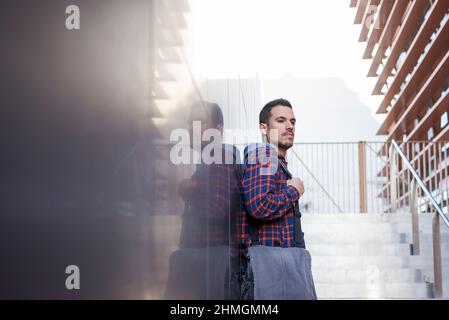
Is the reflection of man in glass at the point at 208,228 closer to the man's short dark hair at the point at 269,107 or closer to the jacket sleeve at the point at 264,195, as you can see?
the jacket sleeve at the point at 264,195

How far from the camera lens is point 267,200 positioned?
1756 millimetres

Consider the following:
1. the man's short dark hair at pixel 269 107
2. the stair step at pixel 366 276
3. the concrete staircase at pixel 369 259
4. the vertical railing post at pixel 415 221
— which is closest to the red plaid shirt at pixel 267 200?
the man's short dark hair at pixel 269 107

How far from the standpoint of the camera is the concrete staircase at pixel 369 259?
16.5ft

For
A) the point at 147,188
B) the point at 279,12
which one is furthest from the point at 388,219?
the point at 279,12

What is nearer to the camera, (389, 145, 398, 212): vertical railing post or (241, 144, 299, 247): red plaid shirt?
(241, 144, 299, 247): red plaid shirt

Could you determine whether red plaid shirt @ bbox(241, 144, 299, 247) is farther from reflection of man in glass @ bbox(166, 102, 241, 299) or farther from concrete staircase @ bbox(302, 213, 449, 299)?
concrete staircase @ bbox(302, 213, 449, 299)

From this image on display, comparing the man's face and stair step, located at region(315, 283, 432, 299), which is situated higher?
the man's face

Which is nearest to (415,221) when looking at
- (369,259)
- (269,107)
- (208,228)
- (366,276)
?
(369,259)

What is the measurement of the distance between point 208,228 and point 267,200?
1.90 ft

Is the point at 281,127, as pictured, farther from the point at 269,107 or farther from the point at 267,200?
the point at 267,200

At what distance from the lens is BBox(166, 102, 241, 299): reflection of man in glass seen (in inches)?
35.2

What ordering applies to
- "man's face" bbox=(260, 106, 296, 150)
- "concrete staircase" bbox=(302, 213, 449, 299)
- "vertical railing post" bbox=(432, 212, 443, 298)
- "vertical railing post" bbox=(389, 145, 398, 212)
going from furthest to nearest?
Result: "vertical railing post" bbox=(389, 145, 398, 212)
"concrete staircase" bbox=(302, 213, 449, 299)
"vertical railing post" bbox=(432, 212, 443, 298)
"man's face" bbox=(260, 106, 296, 150)

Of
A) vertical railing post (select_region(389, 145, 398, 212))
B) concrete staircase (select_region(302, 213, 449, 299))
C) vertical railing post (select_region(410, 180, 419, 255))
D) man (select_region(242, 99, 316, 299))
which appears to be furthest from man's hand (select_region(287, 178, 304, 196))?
vertical railing post (select_region(389, 145, 398, 212))

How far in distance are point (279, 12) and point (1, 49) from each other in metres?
18.0
